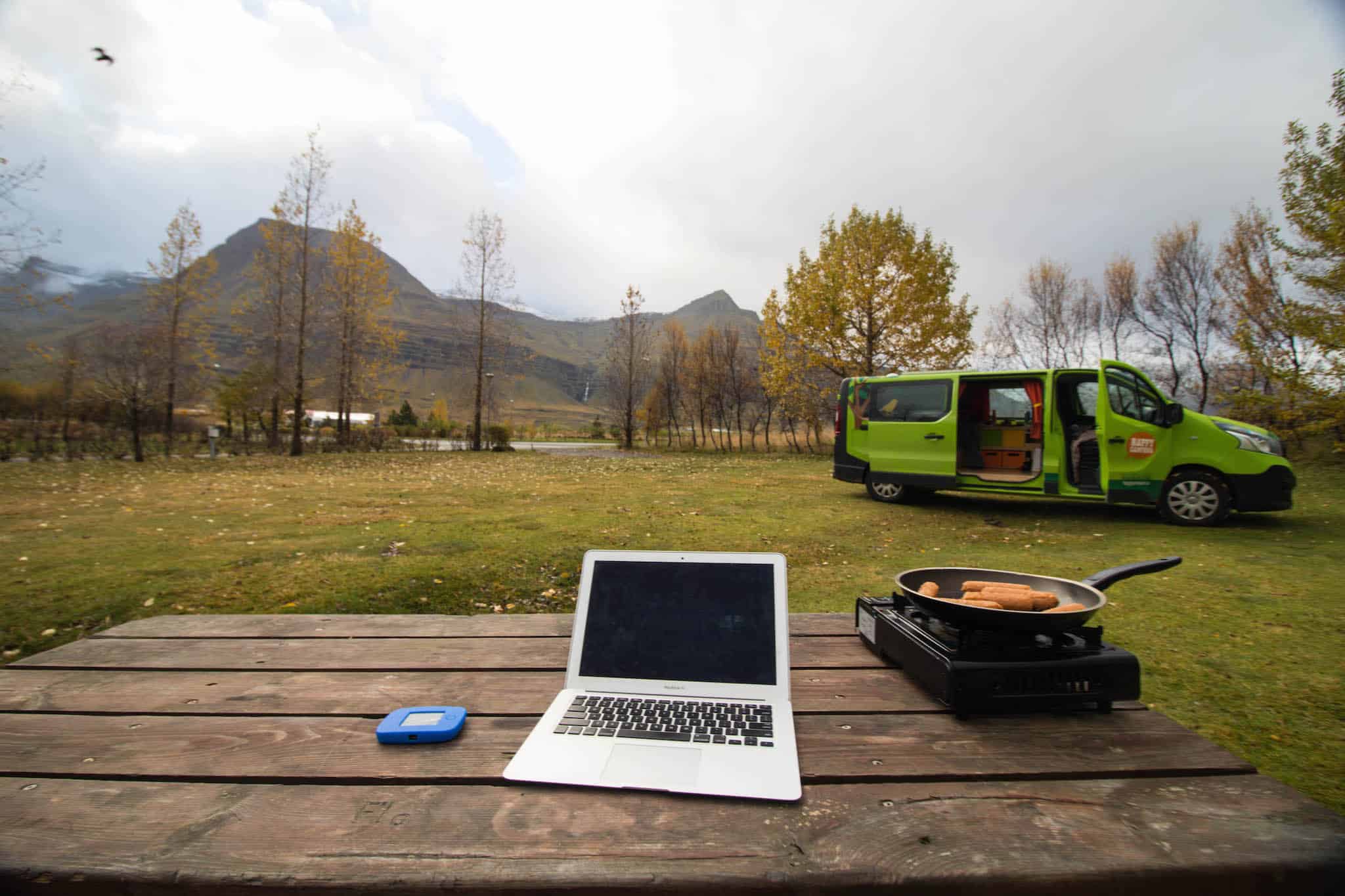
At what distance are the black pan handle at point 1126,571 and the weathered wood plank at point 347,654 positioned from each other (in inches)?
22.7

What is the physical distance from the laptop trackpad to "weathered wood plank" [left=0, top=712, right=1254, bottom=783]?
0.66 ft

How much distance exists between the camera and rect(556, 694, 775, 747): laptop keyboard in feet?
3.74

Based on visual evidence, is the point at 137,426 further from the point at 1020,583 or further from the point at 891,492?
the point at 1020,583

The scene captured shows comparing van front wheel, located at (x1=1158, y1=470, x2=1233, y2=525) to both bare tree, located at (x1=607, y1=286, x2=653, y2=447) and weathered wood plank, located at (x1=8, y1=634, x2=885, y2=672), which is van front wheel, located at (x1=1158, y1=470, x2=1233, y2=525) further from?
bare tree, located at (x1=607, y1=286, x2=653, y2=447)

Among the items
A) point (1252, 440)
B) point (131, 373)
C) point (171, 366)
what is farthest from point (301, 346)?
point (1252, 440)

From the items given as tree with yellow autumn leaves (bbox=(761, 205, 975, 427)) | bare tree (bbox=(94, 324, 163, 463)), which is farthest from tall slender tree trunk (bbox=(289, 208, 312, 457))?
tree with yellow autumn leaves (bbox=(761, 205, 975, 427))

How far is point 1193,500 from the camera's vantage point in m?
7.81

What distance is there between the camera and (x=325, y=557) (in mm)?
5621

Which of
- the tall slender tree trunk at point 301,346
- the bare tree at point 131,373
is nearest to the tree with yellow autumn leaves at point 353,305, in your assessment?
the tall slender tree trunk at point 301,346

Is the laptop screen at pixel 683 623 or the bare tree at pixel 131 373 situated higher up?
the bare tree at pixel 131 373

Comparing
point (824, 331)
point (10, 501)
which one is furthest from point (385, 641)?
point (824, 331)

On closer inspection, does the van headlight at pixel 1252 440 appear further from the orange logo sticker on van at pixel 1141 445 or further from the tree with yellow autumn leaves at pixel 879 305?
the tree with yellow autumn leaves at pixel 879 305

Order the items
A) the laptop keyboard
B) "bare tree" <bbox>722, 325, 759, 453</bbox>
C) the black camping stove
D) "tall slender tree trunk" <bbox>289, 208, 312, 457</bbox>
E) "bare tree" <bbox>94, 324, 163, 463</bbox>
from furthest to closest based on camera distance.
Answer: "bare tree" <bbox>722, 325, 759, 453</bbox>, "tall slender tree trunk" <bbox>289, 208, 312, 457</bbox>, "bare tree" <bbox>94, 324, 163, 463</bbox>, the black camping stove, the laptop keyboard

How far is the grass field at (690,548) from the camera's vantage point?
10.8 ft
